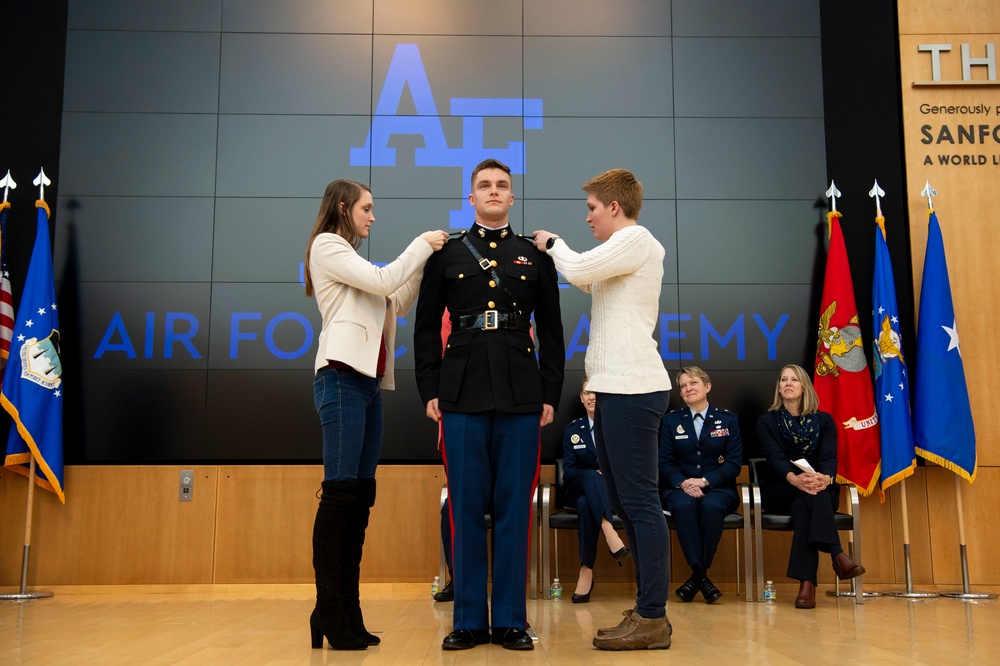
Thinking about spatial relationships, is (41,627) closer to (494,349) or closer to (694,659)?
(494,349)

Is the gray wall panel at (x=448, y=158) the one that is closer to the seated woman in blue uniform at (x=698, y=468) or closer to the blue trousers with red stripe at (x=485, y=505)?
the seated woman in blue uniform at (x=698, y=468)

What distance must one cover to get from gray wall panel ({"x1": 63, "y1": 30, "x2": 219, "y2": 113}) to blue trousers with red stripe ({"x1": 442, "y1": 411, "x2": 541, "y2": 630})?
141 inches

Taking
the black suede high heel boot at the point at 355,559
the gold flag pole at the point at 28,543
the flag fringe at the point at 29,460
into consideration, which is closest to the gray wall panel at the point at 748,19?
the black suede high heel boot at the point at 355,559

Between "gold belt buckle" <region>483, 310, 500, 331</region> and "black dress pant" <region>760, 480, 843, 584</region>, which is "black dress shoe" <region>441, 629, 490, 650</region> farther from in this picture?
"black dress pant" <region>760, 480, 843, 584</region>

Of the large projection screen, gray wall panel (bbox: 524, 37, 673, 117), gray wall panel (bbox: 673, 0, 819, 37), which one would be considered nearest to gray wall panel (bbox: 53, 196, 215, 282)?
the large projection screen

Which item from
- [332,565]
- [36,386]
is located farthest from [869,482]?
[36,386]

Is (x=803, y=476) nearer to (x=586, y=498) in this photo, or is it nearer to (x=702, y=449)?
(x=702, y=449)

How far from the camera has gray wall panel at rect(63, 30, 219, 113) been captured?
5.42 meters

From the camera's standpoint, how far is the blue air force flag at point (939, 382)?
16.1ft

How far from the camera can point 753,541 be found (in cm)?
507

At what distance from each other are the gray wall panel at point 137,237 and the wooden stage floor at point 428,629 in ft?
6.16

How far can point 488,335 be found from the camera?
2865 mm

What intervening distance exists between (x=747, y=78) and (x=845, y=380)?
6.68 feet

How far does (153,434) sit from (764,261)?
3857 millimetres
